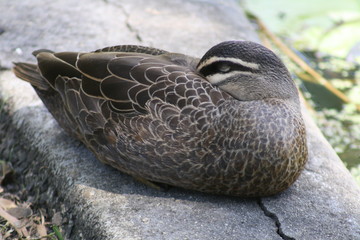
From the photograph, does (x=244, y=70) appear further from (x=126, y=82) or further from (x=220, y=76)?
(x=126, y=82)

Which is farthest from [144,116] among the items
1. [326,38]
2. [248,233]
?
[326,38]

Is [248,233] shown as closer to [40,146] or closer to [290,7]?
[40,146]

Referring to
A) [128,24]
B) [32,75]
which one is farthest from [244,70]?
[128,24]

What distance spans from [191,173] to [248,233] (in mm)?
453

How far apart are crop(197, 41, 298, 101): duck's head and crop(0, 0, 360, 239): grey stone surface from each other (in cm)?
60

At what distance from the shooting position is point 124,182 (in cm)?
366

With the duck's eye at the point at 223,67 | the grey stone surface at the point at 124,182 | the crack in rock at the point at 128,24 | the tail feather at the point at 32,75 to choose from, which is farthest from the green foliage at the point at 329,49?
the tail feather at the point at 32,75

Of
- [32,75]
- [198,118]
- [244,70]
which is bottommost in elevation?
[32,75]

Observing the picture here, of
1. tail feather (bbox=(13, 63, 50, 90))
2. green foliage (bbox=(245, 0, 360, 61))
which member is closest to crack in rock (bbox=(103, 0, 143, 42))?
tail feather (bbox=(13, 63, 50, 90))

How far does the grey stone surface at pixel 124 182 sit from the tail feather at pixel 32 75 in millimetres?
325

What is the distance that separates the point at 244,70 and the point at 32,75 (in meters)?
1.46

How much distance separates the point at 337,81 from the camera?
5.98 meters

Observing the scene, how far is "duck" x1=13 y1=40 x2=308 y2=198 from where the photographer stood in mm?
3357

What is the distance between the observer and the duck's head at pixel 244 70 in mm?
3498
